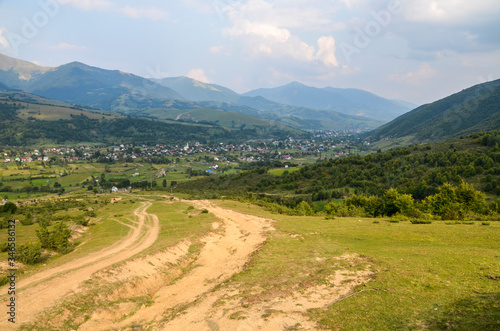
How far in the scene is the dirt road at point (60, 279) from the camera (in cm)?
1460

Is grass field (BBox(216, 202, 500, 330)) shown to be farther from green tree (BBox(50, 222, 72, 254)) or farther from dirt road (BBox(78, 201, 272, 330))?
green tree (BBox(50, 222, 72, 254))

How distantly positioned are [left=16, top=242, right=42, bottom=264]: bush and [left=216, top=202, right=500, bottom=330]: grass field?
54.9 feet

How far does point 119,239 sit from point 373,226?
2813 centimetres

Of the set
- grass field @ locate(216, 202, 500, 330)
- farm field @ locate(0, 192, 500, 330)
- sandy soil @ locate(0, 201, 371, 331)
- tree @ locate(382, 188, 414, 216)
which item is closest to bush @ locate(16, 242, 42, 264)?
farm field @ locate(0, 192, 500, 330)

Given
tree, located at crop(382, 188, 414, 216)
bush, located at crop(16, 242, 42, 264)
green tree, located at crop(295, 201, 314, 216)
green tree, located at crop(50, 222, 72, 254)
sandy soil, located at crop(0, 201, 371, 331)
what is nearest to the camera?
sandy soil, located at crop(0, 201, 371, 331)

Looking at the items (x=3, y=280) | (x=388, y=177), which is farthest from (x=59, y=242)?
(x=388, y=177)

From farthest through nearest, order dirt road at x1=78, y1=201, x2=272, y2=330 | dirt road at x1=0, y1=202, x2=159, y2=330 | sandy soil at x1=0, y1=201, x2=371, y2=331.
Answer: dirt road at x1=78, y1=201, x2=272, y2=330, dirt road at x1=0, y1=202, x2=159, y2=330, sandy soil at x1=0, y1=201, x2=371, y2=331

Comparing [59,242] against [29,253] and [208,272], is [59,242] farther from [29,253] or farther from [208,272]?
[208,272]

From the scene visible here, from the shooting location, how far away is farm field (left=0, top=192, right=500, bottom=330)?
40.6 ft

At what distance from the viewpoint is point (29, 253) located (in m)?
21.4

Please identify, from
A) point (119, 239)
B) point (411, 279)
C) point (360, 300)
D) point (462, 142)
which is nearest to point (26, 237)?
point (119, 239)

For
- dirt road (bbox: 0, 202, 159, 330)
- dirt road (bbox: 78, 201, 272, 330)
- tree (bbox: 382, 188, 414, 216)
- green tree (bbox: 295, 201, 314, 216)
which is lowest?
green tree (bbox: 295, 201, 314, 216)

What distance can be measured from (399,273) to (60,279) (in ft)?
71.7

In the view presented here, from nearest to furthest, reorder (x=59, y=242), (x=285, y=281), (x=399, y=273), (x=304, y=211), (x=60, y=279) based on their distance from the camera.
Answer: (x=399, y=273), (x=285, y=281), (x=60, y=279), (x=59, y=242), (x=304, y=211)
